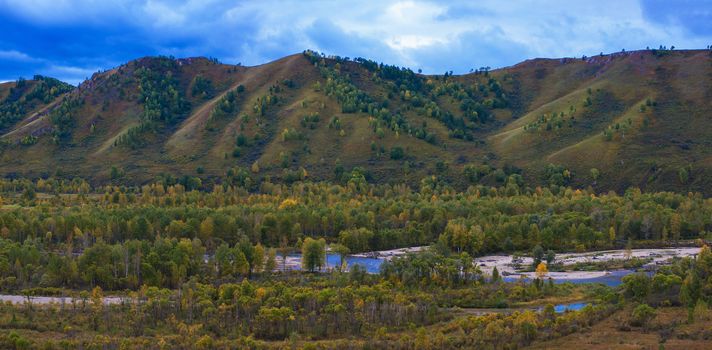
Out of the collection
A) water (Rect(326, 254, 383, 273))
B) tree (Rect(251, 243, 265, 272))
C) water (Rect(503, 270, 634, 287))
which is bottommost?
water (Rect(503, 270, 634, 287))

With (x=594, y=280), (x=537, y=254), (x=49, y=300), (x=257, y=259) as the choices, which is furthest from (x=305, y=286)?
(x=537, y=254)

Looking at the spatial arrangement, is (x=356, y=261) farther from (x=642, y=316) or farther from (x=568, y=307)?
(x=642, y=316)

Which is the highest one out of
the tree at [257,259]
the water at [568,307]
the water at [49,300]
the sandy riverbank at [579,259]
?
the tree at [257,259]

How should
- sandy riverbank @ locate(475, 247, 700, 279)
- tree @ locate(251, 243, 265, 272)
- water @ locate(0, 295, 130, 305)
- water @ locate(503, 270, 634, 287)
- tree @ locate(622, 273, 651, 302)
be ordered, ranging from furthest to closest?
1. sandy riverbank @ locate(475, 247, 700, 279)
2. tree @ locate(251, 243, 265, 272)
3. water @ locate(503, 270, 634, 287)
4. water @ locate(0, 295, 130, 305)
5. tree @ locate(622, 273, 651, 302)

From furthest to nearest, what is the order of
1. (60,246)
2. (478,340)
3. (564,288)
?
(60,246) → (564,288) → (478,340)

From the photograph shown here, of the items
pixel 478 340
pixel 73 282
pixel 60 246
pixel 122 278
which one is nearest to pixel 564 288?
pixel 478 340

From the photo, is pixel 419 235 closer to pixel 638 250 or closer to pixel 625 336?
pixel 638 250

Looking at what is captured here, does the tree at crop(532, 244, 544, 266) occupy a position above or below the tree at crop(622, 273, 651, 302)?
above

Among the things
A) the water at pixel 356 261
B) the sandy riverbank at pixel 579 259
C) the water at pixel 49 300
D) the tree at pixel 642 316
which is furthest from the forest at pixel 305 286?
the sandy riverbank at pixel 579 259

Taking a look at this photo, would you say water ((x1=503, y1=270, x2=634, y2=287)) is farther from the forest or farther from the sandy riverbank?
the forest

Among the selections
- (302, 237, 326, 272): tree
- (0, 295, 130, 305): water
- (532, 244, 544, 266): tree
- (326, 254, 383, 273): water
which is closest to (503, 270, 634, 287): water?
(532, 244, 544, 266): tree

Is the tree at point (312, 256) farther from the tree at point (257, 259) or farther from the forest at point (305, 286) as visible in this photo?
the tree at point (257, 259)
